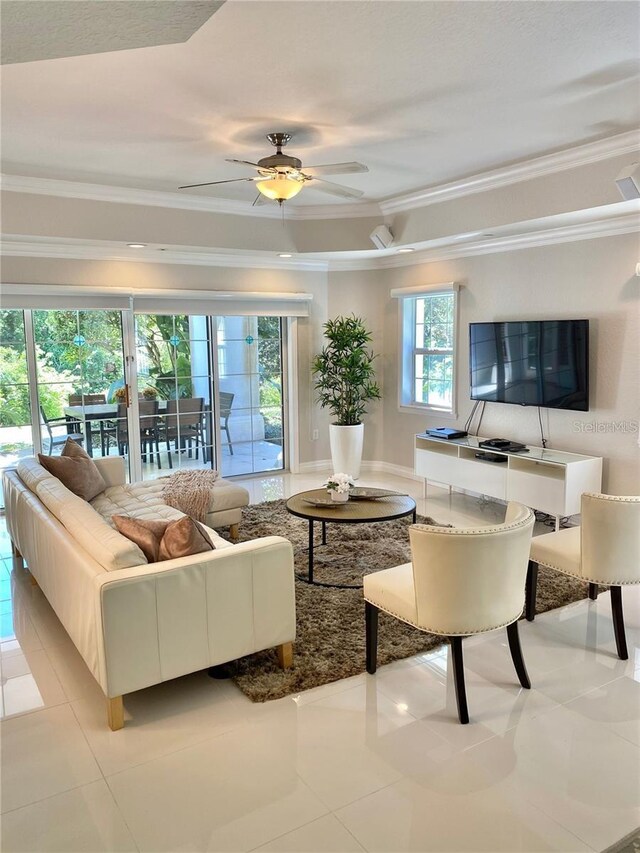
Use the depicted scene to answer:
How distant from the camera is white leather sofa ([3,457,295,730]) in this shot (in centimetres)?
261

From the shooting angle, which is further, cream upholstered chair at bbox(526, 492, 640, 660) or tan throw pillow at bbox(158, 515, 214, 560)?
cream upholstered chair at bbox(526, 492, 640, 660)

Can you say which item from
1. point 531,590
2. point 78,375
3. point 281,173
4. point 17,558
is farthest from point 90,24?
point 78,375

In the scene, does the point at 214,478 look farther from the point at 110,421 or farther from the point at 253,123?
the point at 253,123

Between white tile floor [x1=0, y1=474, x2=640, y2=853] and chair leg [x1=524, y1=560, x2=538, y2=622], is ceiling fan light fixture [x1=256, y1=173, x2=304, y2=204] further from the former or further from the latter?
white tile floor [x1=0, y1=474, x2=640, y2=853]

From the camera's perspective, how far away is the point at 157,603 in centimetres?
266

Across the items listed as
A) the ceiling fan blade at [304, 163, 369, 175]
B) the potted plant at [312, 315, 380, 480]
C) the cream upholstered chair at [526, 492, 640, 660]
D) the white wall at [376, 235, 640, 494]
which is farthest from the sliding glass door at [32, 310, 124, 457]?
the cream upholstered chair at [526, 492, 640, 660]

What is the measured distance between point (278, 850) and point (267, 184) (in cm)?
335

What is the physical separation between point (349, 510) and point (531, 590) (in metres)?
1.21

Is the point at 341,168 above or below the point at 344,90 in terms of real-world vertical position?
below

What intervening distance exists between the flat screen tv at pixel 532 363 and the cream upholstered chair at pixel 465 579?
258 cm

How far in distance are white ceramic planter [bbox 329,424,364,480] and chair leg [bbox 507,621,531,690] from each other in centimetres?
398

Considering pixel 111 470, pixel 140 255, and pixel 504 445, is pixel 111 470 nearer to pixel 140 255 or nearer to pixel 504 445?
pixel 140 255

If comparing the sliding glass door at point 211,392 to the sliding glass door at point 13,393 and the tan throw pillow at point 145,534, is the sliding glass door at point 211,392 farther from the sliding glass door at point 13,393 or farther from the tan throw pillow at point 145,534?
the tan throw pillow at point 145,534

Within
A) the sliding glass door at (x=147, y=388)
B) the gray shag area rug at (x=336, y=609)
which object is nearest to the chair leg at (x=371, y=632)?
the gray shag area rug at (x=336, y=609)
